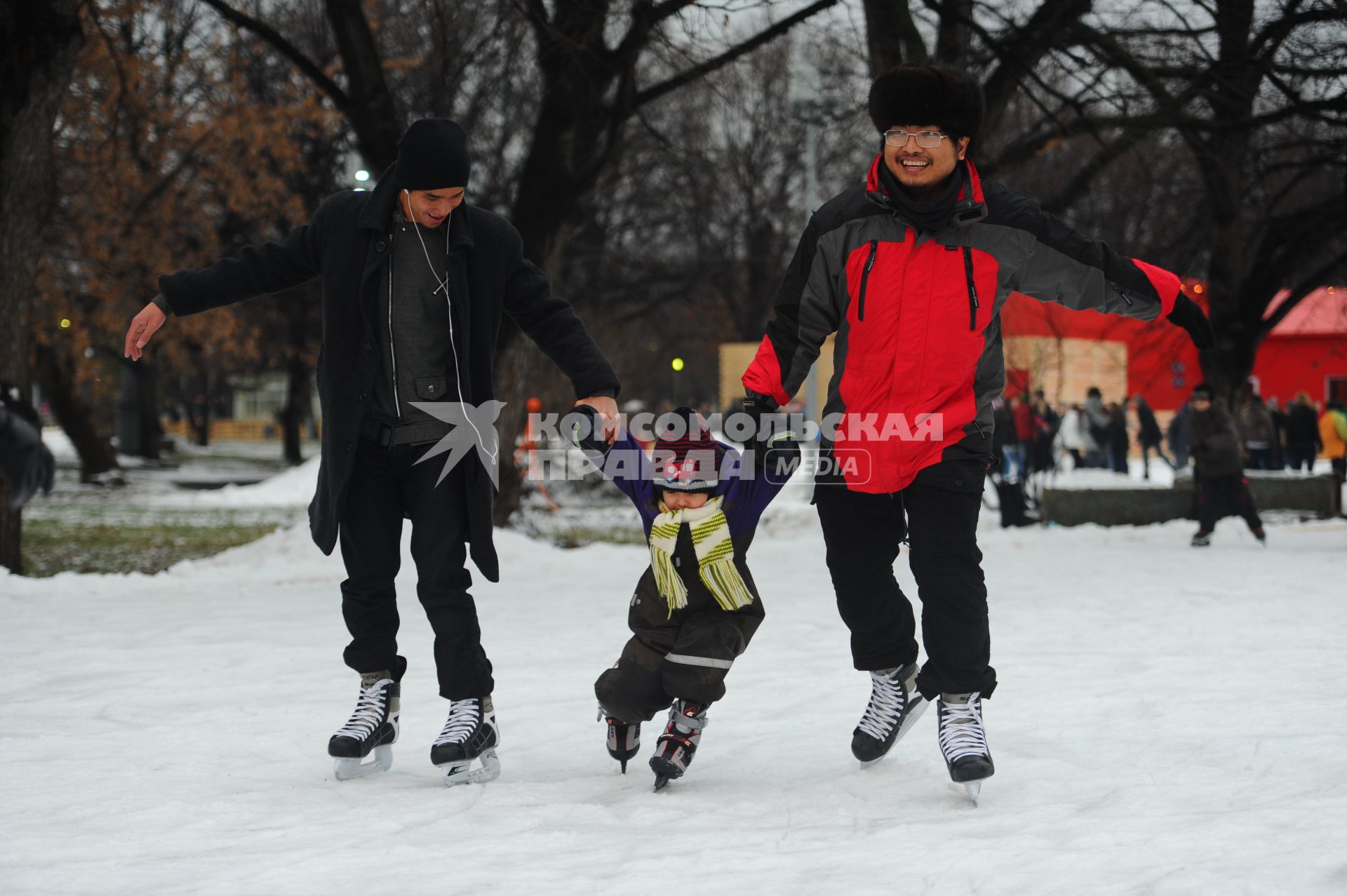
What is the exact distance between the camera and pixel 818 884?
281 centimetres

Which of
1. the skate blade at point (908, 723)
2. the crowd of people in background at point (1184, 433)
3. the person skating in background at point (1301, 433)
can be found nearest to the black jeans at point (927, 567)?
the skate blade at point (908, 723)

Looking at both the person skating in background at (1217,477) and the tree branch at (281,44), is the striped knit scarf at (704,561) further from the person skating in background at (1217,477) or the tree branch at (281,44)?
the person skating in background at (1217,477)

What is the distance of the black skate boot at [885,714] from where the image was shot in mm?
3889

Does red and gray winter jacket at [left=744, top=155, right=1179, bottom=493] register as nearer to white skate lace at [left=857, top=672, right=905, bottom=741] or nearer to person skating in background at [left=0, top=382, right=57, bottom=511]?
white skate lace at [left=857, top=672, right=905, bottom=741]

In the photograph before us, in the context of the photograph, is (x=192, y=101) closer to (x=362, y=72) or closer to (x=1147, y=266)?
(x=362, y=72)

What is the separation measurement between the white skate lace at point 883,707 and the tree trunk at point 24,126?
272 inches

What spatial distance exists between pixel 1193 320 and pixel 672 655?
174cm

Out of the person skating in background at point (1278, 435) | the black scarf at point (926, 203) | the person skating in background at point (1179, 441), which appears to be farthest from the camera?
the person skating in background at point (1179, 441)

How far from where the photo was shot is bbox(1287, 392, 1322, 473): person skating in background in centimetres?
2275

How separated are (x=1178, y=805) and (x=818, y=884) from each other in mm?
1098

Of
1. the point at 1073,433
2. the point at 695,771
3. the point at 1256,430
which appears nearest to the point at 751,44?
the point at 695,771

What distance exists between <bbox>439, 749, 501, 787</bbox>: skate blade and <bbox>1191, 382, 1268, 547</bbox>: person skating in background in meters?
9.31

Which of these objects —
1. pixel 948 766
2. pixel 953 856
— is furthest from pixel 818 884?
pixel 948 766

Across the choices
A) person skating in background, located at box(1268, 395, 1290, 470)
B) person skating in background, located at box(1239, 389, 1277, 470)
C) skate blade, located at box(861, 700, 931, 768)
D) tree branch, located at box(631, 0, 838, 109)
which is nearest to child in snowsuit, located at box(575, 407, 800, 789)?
skate blade, located at box(861, 700, 931, 768)
